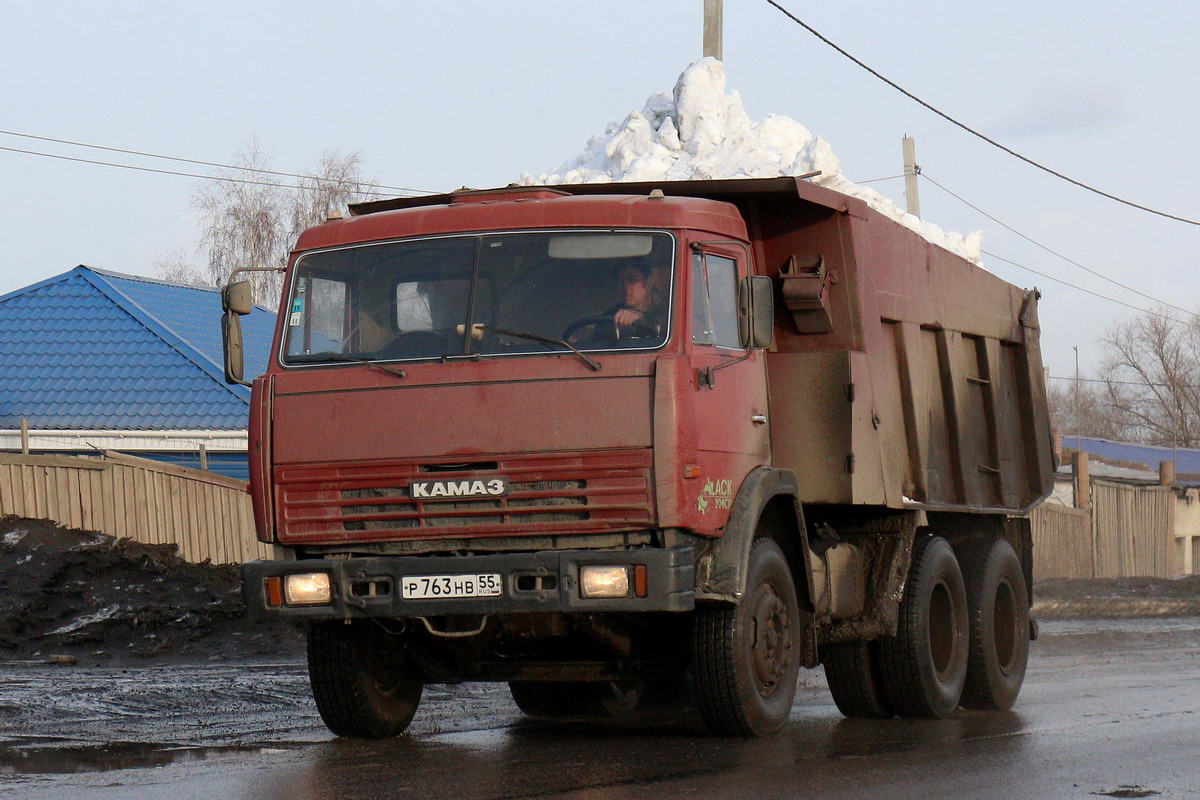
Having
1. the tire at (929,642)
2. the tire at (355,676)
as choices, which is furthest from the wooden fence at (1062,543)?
the tire at (355,676)

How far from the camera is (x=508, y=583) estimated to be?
7.33m

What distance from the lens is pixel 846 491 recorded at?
8.84m

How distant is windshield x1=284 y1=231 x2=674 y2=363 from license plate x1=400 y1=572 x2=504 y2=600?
1077mm

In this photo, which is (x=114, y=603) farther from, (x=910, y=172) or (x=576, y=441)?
(x=910, y=172)

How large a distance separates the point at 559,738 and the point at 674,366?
2.47 m

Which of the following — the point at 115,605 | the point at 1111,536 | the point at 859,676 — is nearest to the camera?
the point at 859,676

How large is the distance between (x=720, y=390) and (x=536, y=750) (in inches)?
79.5

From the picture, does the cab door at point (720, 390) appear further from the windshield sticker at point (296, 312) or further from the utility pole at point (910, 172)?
the utility pole at point (910, 172)

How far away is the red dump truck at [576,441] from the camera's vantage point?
7.36m

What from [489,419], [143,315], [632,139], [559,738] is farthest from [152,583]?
[143,315]

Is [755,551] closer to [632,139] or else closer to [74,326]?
[632,139]

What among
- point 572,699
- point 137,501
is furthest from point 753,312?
point 137,501

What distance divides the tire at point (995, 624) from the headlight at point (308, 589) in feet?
15.8

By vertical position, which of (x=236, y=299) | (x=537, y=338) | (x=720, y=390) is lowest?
(x=720, y=390)
